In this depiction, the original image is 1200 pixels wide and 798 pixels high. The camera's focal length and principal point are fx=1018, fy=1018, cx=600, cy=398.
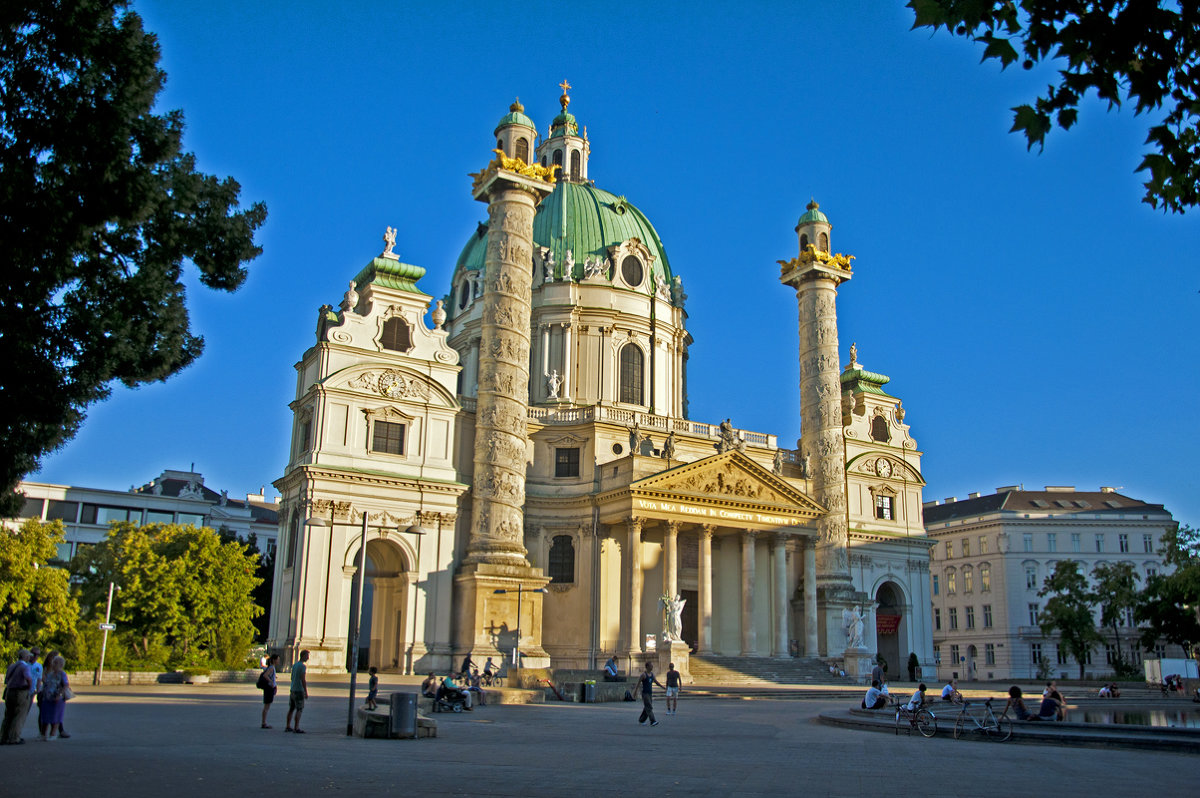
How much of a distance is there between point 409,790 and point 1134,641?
245 ft

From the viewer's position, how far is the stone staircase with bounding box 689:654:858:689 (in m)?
43.8

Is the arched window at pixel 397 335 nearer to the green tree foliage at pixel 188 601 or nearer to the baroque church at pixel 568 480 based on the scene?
the baroque church at pixel 568 480

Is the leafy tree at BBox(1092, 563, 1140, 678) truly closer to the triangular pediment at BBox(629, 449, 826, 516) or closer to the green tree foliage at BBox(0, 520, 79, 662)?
the triangular pediment at BBox(629, 449, 826, 516)

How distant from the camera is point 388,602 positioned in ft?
152

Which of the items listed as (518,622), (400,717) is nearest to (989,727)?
(400,717)

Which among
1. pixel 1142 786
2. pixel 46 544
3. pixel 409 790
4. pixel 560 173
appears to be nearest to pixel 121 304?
pixel 409 790

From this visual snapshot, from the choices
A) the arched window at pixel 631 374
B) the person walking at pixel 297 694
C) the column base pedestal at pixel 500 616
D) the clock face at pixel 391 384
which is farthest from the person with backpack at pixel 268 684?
the arched window at pixel 631 374

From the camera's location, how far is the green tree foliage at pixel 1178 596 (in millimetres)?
40438

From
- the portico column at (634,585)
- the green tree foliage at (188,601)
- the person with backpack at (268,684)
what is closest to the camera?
the person with backpack at (268,684)

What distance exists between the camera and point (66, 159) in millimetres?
13492

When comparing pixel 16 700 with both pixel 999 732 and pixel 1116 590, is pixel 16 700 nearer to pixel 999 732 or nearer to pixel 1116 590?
pixel 999 732

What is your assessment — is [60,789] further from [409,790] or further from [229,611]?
[229,611]

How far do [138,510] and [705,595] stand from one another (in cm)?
5135

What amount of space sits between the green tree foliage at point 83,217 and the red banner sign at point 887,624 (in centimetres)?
5063
